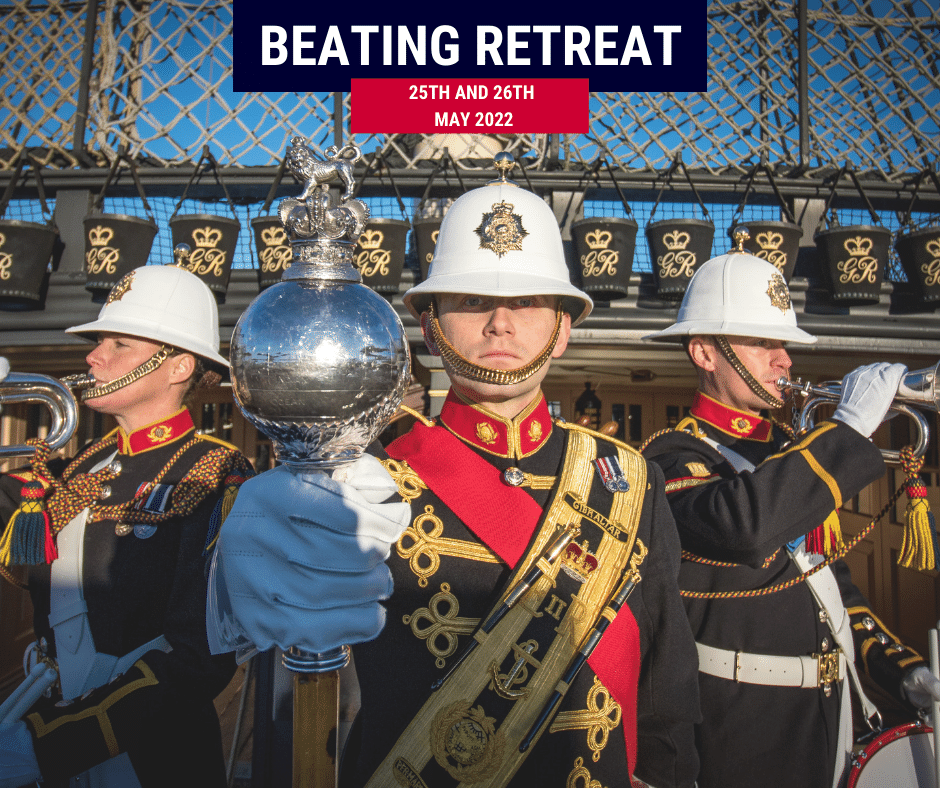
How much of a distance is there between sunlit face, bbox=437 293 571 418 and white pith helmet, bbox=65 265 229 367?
1.27 metres

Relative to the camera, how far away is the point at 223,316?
5.77m

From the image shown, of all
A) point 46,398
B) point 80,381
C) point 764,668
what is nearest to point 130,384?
point 80,381

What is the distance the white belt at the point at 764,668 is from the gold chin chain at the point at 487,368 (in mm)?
1410

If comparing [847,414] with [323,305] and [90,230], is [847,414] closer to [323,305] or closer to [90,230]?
[323,305]

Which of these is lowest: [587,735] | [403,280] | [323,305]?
[587,735]

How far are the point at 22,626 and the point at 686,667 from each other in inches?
304

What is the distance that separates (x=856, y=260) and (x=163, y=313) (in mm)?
6008

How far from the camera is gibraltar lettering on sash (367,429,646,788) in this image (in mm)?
1398

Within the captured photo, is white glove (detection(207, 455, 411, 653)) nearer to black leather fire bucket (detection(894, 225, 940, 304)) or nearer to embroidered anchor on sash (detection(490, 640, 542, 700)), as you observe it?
embroidered anchor on sash (detection(490, 640, 542, 700))

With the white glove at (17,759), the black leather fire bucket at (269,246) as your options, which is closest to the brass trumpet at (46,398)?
the white glove at (17,759)

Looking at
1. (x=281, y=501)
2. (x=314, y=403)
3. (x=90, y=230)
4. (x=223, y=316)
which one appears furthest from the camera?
(x=223, y=316)

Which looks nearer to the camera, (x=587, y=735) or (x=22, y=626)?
(x=587, y=735)

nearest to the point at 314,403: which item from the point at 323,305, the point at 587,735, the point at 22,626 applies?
the point at 323,305

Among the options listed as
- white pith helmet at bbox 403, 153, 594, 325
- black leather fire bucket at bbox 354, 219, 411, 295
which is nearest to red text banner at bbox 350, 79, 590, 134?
black leather fire bucket at bbox 354, 219, 411, 295
